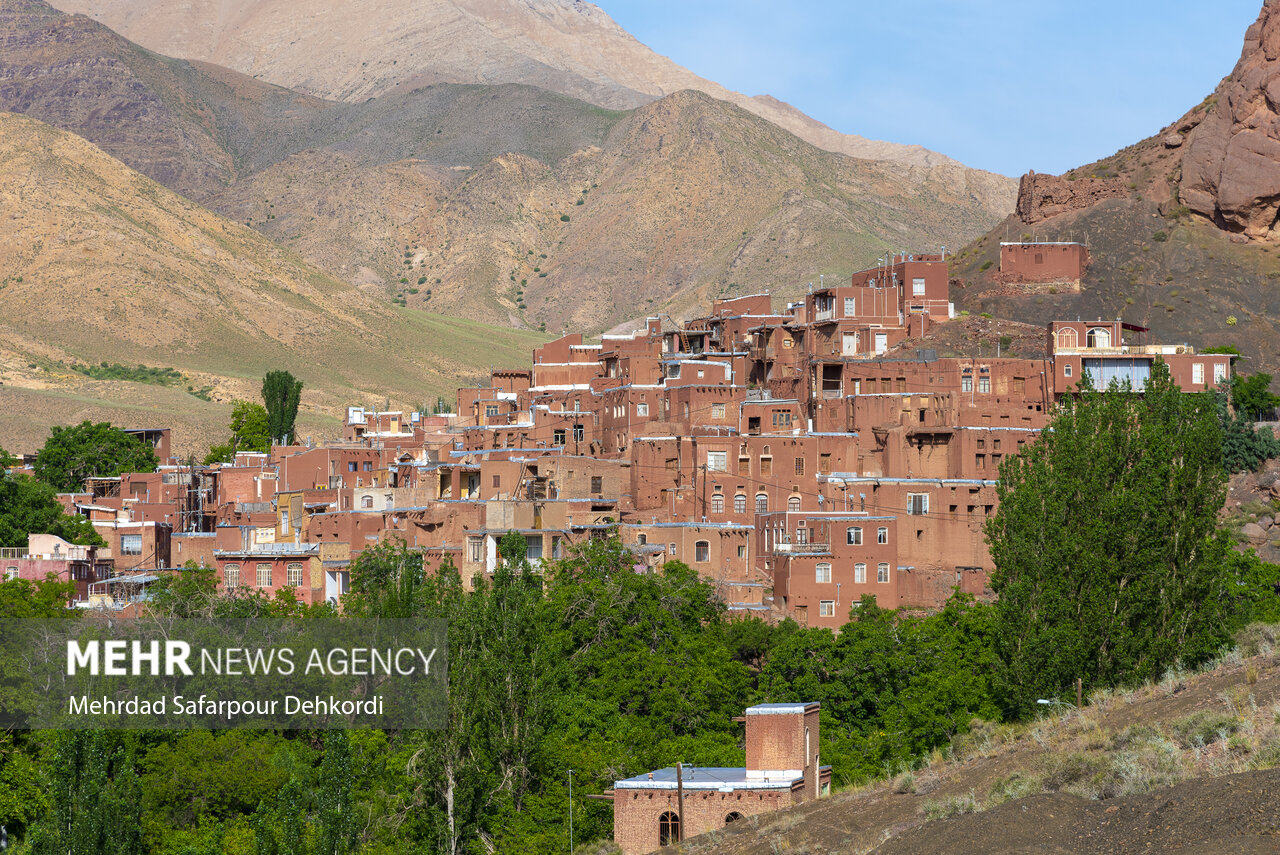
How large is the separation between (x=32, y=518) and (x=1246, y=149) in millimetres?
61582

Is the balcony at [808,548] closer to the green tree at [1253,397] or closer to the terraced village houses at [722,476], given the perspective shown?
the terraced village houses at [722,476]

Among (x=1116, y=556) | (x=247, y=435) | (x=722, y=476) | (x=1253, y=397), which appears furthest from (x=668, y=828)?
(x=247, y=435)

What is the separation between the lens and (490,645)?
4209cm

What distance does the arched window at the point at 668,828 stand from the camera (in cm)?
3409

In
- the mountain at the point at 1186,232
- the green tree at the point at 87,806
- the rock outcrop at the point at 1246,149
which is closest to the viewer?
the green tree at the point at 87,806

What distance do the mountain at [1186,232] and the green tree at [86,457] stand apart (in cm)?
4396

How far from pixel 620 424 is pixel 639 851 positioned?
3565 centimetres

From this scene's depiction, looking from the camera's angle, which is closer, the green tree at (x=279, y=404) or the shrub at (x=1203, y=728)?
the shrub at (x=1203, y=728)

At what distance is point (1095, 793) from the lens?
23328 mm

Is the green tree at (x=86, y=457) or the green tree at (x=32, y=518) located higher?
the green tree at (x=86, y=457)

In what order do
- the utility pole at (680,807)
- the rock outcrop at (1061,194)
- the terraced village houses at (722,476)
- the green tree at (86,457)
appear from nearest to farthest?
the utility pole at (680,807) → the terraced village houses at (722,476) → the green tree at (86,457) → the rock outcrop at (1061,194)

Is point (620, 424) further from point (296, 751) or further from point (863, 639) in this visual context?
point (296, 751)

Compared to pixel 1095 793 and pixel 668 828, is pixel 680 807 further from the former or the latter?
pixel 1095 793

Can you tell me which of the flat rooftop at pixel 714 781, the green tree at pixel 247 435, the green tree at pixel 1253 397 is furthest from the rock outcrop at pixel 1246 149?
the flat rooftop at pixel 714 781
